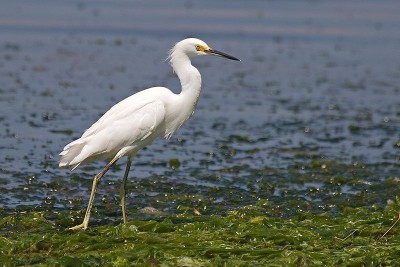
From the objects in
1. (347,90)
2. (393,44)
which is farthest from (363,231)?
(393,44)

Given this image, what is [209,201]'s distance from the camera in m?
9.58

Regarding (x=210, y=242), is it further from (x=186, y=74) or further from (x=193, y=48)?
(x=193, y=48)

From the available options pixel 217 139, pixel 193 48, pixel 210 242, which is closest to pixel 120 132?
pixel 193 48

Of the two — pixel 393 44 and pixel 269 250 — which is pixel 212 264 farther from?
pixel 393 44

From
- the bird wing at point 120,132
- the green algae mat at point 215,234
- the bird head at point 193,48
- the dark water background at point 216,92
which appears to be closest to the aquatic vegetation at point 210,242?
the green algae mat at point 215,234

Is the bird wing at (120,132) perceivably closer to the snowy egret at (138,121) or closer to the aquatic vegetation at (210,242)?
the snowy egret at (138,121)

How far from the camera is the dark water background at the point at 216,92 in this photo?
1041 cm

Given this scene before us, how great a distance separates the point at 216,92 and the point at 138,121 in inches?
287

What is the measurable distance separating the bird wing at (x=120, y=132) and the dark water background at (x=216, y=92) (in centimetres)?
72

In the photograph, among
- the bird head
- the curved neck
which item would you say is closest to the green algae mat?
the curved neck

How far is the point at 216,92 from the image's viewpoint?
15859mm

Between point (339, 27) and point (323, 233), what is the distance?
1531cm

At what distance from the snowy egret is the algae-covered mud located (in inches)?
22.5

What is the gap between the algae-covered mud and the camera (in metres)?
7.50
